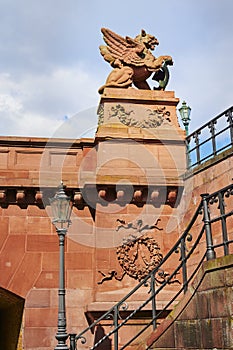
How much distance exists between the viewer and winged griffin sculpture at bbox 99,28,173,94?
13.3 m

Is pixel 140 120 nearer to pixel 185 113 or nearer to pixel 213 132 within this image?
pixel 213 132

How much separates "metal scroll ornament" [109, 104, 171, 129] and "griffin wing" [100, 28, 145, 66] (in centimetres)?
151

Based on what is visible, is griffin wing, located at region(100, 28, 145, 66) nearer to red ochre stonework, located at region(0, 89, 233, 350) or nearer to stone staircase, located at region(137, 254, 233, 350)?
red ochre stonework, located at region(0, 89, 233, 350)

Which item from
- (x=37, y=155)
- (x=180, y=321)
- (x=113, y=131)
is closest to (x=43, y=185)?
(x=37, y=155)

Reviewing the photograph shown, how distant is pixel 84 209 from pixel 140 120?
110 inches

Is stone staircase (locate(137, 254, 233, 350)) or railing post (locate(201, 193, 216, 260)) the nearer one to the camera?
stone staircase (locate(137, 254, 233, 350))

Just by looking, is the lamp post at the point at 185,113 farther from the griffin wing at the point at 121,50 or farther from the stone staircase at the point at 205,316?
the stone staircase at the point at 205,316

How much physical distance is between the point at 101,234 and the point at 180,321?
411cm

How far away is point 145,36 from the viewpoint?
45.1 ft

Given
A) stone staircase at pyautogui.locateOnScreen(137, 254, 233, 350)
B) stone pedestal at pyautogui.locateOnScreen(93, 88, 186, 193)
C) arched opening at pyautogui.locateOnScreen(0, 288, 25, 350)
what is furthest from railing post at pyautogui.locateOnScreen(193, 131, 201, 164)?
arched opening at pyautogui.locateOnScreen(0, 288, 25, 350)

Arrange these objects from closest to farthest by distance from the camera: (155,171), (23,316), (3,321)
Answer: (23,316) → (155,171) → (3,321)

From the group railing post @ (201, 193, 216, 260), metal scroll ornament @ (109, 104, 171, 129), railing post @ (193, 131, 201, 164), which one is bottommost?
railing post @ (201, 193, 216, 260)

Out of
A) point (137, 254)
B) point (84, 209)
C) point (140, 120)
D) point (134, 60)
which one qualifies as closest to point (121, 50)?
point (134, 60)

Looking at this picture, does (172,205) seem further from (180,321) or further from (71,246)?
(180,321)
